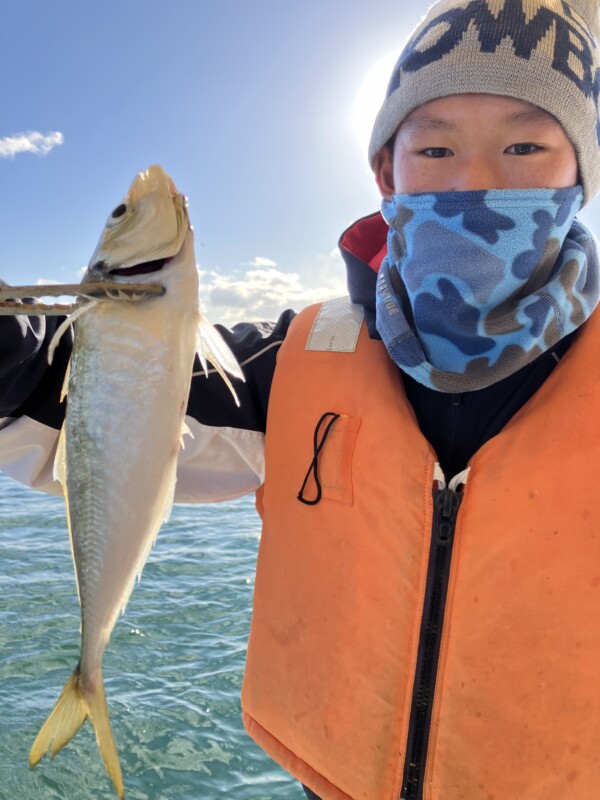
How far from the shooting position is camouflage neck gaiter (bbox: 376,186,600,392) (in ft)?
7.24

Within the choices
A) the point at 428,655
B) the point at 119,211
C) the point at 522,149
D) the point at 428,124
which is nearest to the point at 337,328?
the point at 428,124

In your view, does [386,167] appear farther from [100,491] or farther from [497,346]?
[100,491]

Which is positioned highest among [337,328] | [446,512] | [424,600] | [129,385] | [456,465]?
[337,328]

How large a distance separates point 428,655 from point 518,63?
2.12 metres

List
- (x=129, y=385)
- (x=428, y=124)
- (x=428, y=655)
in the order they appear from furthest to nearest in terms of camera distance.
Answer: (x=428, y=124)
(x=428, y=655)
(x=129, y=385)

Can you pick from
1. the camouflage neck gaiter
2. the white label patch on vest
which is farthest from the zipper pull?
the white label patch on vest

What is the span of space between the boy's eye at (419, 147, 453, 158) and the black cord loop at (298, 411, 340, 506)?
104 cm

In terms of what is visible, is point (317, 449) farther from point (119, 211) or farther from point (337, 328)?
point (119, 211)

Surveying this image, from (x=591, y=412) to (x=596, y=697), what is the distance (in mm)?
927

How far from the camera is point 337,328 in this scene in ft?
9.11

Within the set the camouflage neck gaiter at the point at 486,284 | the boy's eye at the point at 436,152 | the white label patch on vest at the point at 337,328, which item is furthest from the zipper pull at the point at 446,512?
the boy's eye at the point at 436,152

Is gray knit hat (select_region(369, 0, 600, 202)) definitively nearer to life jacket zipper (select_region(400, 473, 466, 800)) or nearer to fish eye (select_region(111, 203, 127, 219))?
fish eye (select_region(111, 203, 127, 219))

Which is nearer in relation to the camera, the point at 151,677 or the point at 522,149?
the point at 522,149

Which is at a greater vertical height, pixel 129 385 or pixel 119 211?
pixel 119 211
